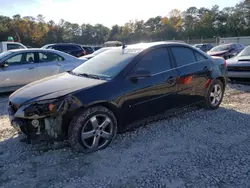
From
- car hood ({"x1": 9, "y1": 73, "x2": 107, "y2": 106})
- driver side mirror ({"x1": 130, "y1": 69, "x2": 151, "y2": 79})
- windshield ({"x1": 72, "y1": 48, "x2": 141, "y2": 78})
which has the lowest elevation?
car hood ({"x1": 9, "y1": 73, "x2": 107, "y2": 106})

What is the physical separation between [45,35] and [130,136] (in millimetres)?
63727

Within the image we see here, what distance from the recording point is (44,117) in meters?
3.29

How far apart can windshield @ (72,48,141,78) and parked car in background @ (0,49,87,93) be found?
349cm

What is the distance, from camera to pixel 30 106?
Result: 331 cm

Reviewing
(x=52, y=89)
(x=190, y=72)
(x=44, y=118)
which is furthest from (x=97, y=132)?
(x=190, y=72)

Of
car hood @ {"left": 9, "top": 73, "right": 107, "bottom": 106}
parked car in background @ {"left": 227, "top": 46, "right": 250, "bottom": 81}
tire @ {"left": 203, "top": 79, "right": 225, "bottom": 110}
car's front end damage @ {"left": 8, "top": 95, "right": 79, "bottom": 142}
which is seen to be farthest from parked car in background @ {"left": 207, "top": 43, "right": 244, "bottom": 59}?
car's front end damage @ {"left": 8, "top": 95, "right": 79, "bottom": 142}

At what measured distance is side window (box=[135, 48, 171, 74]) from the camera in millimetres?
4176

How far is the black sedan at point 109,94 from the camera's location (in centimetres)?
333

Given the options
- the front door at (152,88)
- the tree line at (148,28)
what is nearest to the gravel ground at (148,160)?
the front door at (152,88)

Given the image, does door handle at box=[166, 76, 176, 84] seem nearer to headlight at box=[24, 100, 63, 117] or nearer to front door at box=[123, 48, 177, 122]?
front door at box=[123, 48, 177, 122]

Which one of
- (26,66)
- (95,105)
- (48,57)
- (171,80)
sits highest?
(48,57)

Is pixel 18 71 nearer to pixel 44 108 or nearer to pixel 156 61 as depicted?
pixel 44 108

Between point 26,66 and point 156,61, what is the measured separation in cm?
479

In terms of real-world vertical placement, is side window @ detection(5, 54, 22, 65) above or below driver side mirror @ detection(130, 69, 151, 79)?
above
